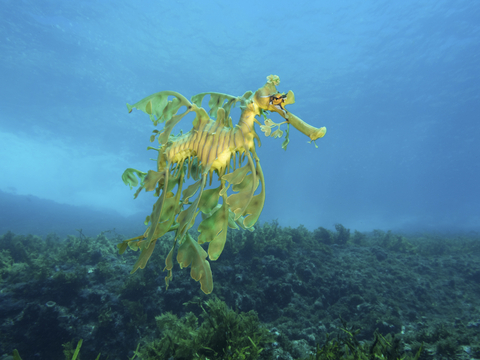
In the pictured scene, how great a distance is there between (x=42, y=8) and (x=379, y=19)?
33.6 meters

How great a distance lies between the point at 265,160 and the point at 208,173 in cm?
5019

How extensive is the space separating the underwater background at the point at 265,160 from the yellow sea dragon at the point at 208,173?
29.2 inches

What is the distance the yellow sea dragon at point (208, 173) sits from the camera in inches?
38.2

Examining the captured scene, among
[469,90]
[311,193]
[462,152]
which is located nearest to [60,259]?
[469,90]

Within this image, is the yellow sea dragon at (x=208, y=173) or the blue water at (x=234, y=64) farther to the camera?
the blue water at (x=234, y=64)

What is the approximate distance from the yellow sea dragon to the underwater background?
29.2 inches

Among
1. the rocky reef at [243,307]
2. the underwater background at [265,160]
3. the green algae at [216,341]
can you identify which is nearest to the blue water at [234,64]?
the underwater background at [265,160]

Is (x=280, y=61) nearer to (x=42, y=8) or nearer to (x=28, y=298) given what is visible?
(x=42, y=8)

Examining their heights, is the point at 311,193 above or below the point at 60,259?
above

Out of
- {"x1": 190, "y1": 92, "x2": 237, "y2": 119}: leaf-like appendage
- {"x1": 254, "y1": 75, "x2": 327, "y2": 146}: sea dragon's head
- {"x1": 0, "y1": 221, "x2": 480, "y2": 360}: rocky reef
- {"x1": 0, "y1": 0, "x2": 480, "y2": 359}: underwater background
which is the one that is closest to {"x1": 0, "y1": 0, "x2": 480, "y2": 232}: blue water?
{"x1": 0, "y1": 0, "x2": 480, "y2": 359}: underwater background

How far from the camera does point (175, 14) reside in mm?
20984

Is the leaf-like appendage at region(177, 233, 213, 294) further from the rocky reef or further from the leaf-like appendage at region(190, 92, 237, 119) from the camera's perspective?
the rocky reef

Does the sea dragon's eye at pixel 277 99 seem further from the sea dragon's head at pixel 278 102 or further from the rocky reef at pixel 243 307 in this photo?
the rocky reef at pixel 243 307

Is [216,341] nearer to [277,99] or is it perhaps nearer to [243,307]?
[243,307]
